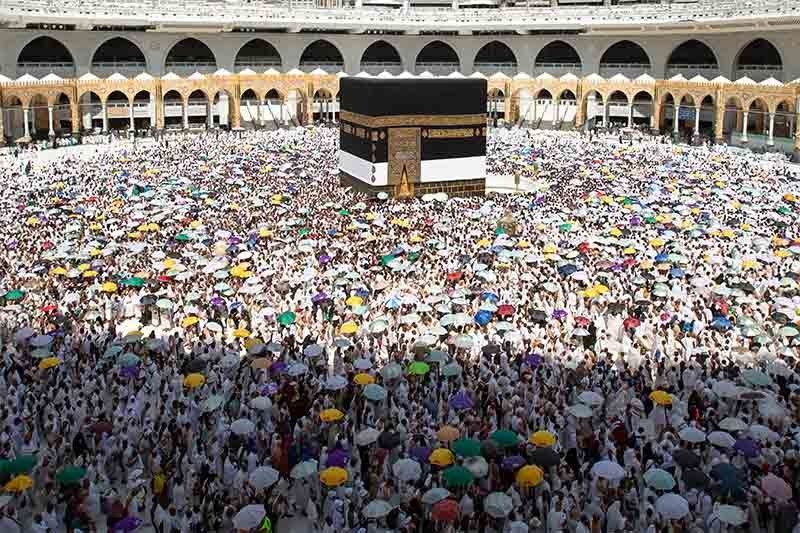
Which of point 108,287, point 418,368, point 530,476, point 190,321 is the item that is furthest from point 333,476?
point 108,287

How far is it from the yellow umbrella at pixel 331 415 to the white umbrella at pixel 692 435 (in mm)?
4461

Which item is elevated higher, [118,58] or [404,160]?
[118,58]

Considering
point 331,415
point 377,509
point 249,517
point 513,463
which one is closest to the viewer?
point 249,517

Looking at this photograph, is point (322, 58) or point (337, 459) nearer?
point (337, 459)

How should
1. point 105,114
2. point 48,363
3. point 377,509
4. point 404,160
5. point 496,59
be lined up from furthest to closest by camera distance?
point 496,59 < point 105,114 < point 404,160 < point 48,363 < point 377,509

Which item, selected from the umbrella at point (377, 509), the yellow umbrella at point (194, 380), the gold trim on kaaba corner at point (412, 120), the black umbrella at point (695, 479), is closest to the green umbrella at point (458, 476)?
the umbrella at point (377, 509)

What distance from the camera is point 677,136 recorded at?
42.2 metres

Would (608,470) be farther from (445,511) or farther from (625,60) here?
(625,60)

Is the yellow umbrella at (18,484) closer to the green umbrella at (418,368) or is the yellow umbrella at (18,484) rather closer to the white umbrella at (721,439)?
the green umbrella at (418,368)

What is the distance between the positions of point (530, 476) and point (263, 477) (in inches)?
122

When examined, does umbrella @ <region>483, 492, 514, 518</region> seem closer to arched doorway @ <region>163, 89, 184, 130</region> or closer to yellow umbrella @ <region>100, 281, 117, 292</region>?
yellow umbrella @ <region>100, 281, 117, 292</region>

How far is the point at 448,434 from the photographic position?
33.5 ft

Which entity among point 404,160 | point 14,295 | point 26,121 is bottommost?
point 14,295

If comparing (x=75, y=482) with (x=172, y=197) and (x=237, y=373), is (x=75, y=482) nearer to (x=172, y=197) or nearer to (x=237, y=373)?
(x=237, y=373)
